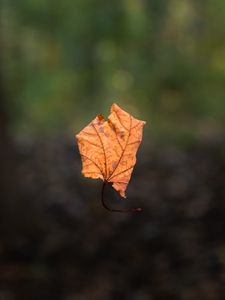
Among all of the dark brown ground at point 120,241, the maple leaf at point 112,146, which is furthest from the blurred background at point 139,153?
the maple leaf at point 112,146

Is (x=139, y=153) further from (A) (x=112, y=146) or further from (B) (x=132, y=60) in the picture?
(A) (x=112, y=146)

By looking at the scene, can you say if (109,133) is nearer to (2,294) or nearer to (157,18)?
(2,294)

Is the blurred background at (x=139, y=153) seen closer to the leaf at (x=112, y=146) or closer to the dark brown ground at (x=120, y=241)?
the dark brown ground at (x=120, y=241)

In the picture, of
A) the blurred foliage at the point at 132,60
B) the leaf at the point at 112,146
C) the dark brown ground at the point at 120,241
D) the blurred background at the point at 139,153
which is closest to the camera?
the leaf at the point at 112,146

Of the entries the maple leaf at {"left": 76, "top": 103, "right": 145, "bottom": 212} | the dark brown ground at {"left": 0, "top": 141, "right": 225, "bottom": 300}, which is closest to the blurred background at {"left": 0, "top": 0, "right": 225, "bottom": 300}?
the dark brown ground at {"left": 0, "top": 141, "right": 225, "bottom": 300}

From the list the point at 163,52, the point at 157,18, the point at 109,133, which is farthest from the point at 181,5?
the point at 109,133

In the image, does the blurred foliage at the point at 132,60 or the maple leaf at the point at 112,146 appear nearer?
the maple leaf at the point at 112,146

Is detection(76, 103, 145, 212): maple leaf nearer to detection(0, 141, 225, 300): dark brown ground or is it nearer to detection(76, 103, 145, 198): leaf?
detection(76, 103, 145, 198): leaf
